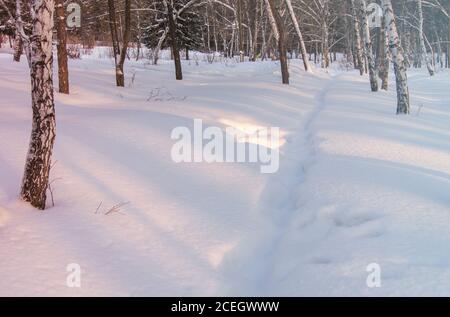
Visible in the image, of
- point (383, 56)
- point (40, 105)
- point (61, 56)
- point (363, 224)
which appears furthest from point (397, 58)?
point (40, 105)

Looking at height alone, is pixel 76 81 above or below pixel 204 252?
above

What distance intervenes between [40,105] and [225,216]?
2189mm

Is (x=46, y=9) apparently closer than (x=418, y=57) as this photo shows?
Yes

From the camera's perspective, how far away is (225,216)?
4.64 meters

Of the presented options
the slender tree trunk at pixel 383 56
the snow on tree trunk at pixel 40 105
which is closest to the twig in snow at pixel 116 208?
the snow on tree trunk at pixel 40 105

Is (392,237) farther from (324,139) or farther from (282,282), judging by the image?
(324,139)

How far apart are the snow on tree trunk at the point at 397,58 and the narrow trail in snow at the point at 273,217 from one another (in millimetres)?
4186

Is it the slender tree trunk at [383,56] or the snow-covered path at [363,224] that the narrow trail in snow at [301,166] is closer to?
the snow-covered path at [363,224]

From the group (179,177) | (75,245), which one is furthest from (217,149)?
(75,245)

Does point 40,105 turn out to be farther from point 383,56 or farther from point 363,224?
point 383,56

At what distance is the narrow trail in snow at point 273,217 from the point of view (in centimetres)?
358

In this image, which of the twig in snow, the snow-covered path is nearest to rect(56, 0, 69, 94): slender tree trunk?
the snow-covered path
